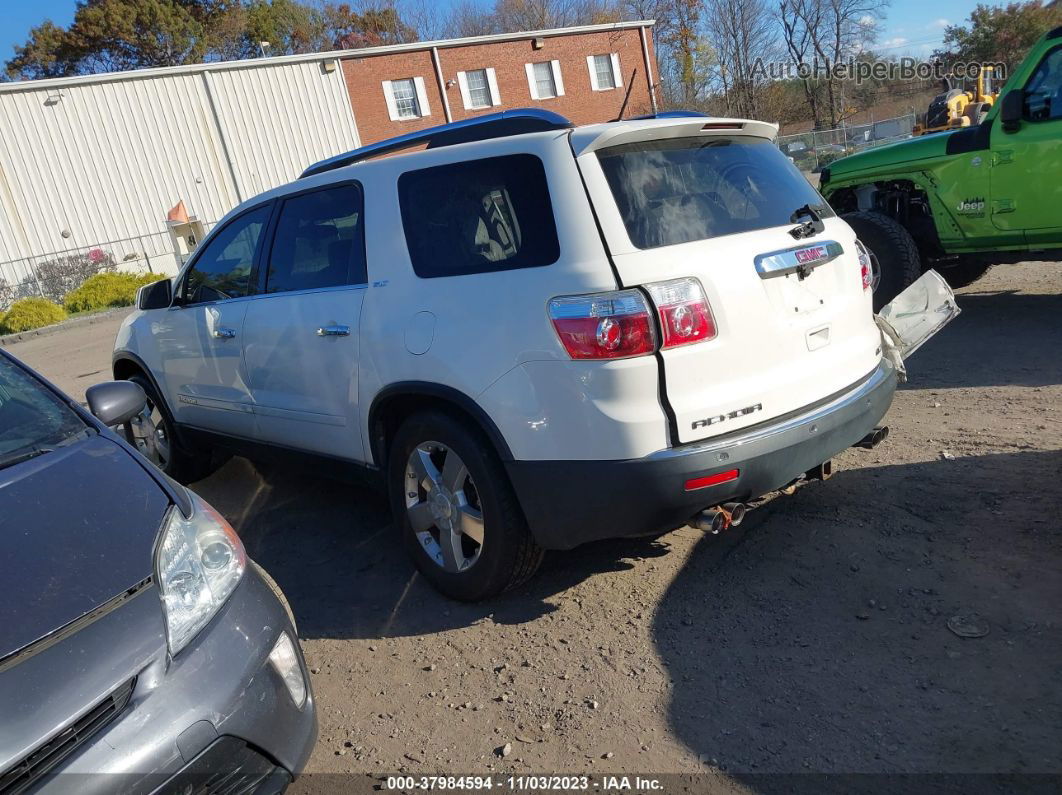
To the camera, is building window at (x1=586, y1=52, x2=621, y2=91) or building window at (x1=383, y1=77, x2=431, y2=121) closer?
building window at (x1=383, y1=77, x2=431, y2=121)

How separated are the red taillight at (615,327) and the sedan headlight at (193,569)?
4.35ft

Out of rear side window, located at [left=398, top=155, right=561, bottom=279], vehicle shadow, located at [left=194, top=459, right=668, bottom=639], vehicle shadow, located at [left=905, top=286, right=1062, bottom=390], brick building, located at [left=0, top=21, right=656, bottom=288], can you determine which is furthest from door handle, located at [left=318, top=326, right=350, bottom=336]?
brick building, located at [left=0, top=21, right=656, bottom=288]

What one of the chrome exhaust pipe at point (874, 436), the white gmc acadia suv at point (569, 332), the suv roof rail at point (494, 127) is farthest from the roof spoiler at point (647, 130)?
the chrome exhaust pipe at point (874, 436)

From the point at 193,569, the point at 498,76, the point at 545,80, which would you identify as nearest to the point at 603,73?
the point at 545,80

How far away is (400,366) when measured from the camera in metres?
3.44

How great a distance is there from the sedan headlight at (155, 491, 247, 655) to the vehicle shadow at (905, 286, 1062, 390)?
190 inches

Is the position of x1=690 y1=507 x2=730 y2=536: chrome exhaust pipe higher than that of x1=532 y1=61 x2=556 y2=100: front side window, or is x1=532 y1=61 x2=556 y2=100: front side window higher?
x1=532 y1=61 x2=556 y2=100: front side window

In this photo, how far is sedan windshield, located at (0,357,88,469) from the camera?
285 cm

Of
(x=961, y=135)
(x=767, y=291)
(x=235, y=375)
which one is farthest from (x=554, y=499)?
(x=961, y=135)

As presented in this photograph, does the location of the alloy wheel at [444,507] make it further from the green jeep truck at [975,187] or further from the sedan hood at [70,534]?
the green jeep truck at [975,187]

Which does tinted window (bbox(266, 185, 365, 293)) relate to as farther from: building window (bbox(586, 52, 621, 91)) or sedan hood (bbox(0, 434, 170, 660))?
building window (bbox(586, 52, 621, 91))

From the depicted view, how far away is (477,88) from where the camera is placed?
33469 millimetres

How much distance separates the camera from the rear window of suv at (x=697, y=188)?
9.99 ft

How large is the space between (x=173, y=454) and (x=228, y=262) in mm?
1664
